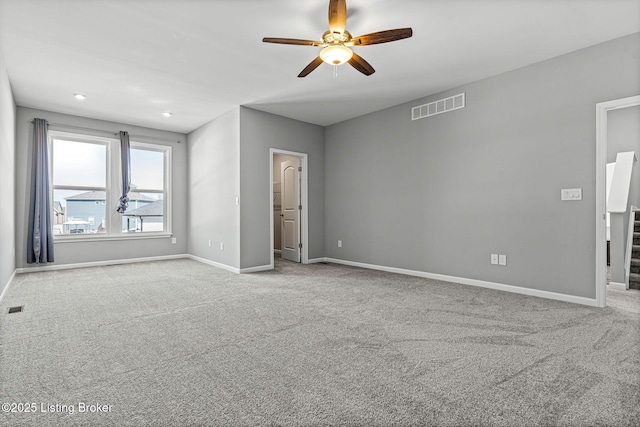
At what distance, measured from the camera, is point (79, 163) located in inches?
235

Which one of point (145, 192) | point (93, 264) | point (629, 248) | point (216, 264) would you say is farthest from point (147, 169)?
point (629, 248)

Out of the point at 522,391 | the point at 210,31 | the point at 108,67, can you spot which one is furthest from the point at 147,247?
the point at 522,391

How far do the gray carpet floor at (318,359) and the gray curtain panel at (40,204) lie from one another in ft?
5.90

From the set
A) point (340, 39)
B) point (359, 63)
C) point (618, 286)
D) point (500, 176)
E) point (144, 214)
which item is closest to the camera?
point (340, 39)

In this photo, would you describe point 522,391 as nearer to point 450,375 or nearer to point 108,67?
point 450,375

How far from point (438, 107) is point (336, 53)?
8.22 ft

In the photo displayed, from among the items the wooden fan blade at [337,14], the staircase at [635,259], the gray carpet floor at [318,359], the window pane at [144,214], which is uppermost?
the wooden fan blade at [337,14]

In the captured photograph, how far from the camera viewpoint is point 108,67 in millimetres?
3854

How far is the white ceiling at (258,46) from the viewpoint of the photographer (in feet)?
9.07

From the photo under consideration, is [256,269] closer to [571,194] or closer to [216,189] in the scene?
[216,189]

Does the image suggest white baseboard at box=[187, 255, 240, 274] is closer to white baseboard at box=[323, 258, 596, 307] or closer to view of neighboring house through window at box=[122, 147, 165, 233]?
view of neighboring house through window at box=[122, 147, 165, 233]

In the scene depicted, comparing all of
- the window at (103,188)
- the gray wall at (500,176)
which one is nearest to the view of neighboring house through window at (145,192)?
the window at (103,188)

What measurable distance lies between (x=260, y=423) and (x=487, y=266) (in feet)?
12.0

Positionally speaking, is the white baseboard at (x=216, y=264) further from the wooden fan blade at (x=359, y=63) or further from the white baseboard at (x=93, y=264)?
the wooden fan blade at (x=359, y=63)
